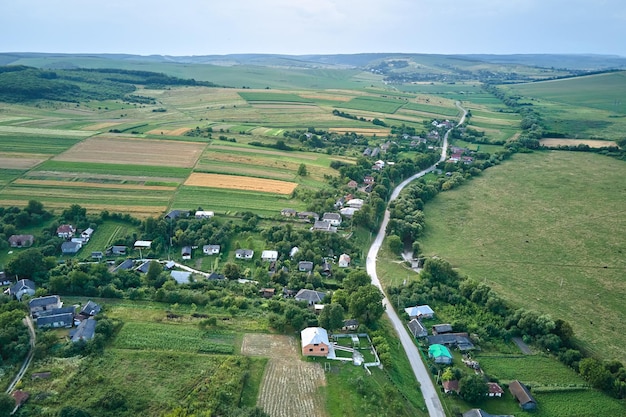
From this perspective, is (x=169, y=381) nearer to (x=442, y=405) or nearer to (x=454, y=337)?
(x=442, y=405)

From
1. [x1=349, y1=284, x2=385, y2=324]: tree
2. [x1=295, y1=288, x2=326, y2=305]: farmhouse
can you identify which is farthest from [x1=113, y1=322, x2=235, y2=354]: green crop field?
[x1=349, y1=284, x2=385, y2=324]: tree

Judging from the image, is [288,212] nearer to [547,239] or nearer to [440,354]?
[440,354]

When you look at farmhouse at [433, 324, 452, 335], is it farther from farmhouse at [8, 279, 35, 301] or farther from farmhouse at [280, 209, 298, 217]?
farmhouse at [8, 279, 35, 301]

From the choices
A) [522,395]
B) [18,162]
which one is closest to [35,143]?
[18,162]

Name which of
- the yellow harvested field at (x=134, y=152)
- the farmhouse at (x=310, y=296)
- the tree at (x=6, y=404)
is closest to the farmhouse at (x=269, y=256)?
the farmhouse at (x=310, y=296)

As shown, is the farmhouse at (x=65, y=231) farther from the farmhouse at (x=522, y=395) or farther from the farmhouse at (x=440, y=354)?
the farmhouse at (x=522, y=395)

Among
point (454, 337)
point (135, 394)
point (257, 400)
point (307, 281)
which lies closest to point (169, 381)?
point (135, 394)
